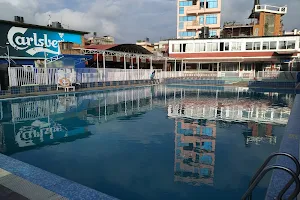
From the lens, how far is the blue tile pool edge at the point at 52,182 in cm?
296

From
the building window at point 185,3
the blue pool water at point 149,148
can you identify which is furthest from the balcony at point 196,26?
the blue pool water at point 149,148

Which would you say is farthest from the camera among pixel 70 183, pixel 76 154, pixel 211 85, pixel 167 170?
pixel 211 85

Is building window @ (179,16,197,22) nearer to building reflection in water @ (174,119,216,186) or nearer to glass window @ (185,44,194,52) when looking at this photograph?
glass window @ (185,44,194,52)

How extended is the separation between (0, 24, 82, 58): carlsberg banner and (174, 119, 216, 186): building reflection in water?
44.8ft

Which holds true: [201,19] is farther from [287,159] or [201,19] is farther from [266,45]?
[287,159]

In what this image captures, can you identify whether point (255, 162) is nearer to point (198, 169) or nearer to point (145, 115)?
point (198, 169)

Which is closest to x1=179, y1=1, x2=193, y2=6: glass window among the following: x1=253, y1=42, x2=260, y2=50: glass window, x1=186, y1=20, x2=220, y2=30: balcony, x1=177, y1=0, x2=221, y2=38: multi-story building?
x1=177, y1=0, x2=221, y2=38: multi-story building

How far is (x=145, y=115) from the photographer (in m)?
9.34

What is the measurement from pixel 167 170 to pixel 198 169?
572 millimetres

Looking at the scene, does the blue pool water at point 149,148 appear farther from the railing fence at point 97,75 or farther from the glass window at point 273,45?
the glass window at point 273,45

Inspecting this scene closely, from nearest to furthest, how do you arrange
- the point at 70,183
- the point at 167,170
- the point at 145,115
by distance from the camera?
the point at 70,183 → the point at 167,170 → the point at 145,115

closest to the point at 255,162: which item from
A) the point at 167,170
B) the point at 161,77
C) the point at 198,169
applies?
the point at 198,169

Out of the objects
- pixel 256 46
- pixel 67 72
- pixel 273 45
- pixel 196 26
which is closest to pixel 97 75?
pixel 67 72

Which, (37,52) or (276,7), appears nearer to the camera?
(37,52)
